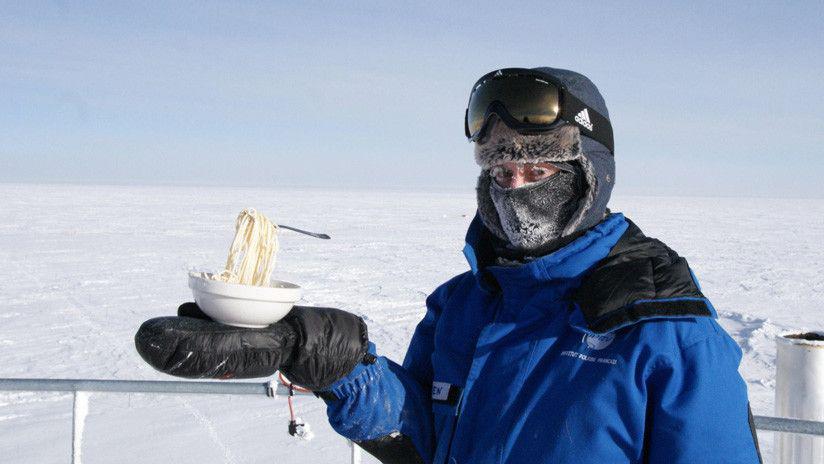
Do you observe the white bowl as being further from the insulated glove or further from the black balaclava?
the black balaclava

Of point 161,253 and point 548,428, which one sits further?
point 161,253

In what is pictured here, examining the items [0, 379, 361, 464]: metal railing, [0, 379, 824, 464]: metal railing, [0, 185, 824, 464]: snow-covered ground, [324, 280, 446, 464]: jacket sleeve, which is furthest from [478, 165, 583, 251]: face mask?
[0, 185, 824, 464]: snow-covered ground

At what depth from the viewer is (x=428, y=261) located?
1345cm

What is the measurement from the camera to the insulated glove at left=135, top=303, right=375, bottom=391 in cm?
137

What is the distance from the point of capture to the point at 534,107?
61.9 inches

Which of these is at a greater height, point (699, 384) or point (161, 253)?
point (699, 384)

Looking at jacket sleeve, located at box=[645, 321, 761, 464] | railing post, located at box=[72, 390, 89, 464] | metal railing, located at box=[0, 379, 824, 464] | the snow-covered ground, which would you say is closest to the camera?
jacket sleeve, located at box=[645, 321, 761, 464]

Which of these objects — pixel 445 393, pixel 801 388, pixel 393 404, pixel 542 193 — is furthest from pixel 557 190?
pixel 801 388

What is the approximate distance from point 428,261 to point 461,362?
11897 millimetres

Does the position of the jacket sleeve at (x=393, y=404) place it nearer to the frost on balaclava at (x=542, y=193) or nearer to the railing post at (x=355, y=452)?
the frost on balaclava at (x=542, y=193)

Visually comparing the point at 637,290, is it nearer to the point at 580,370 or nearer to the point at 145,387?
the point at 580,370

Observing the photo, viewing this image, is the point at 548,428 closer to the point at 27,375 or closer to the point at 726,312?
the point at 27,375

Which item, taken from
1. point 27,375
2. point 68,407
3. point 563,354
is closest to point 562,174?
point 563,354

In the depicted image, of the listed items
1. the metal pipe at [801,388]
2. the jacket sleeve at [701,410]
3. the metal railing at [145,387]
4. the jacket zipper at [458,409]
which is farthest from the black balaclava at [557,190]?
the metal railing at [145,387]
